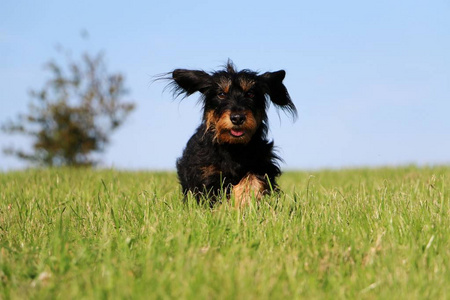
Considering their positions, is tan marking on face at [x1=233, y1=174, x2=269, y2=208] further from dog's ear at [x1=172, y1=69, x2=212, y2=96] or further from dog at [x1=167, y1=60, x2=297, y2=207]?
dog's ear at [x1=172, y1=69, x2=212, y2=96]

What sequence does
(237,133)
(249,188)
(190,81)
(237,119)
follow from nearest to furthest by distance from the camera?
(237,119)
(237,133)
(249,188)
(190,81)

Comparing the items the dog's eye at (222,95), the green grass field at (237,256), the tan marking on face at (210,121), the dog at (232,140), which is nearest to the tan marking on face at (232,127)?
the dog at (232,140)

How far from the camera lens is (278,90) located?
7016 millimetres

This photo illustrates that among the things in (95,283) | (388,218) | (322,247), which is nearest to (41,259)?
(95,283)

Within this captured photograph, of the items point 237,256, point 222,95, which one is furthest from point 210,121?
point 237,256

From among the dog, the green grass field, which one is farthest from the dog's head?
the green grass field

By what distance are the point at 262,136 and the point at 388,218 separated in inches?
82.3

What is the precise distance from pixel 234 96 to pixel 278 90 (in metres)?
1.18

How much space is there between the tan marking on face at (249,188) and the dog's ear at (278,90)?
3.68ft

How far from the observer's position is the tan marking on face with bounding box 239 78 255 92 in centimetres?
607

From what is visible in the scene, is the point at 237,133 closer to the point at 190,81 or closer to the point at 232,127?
the point at 232,127

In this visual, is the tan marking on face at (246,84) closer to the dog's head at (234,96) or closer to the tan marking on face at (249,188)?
the dog's head at (234,96)

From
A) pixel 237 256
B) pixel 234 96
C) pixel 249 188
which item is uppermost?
pixel 234 96

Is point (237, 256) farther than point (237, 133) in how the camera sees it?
No
